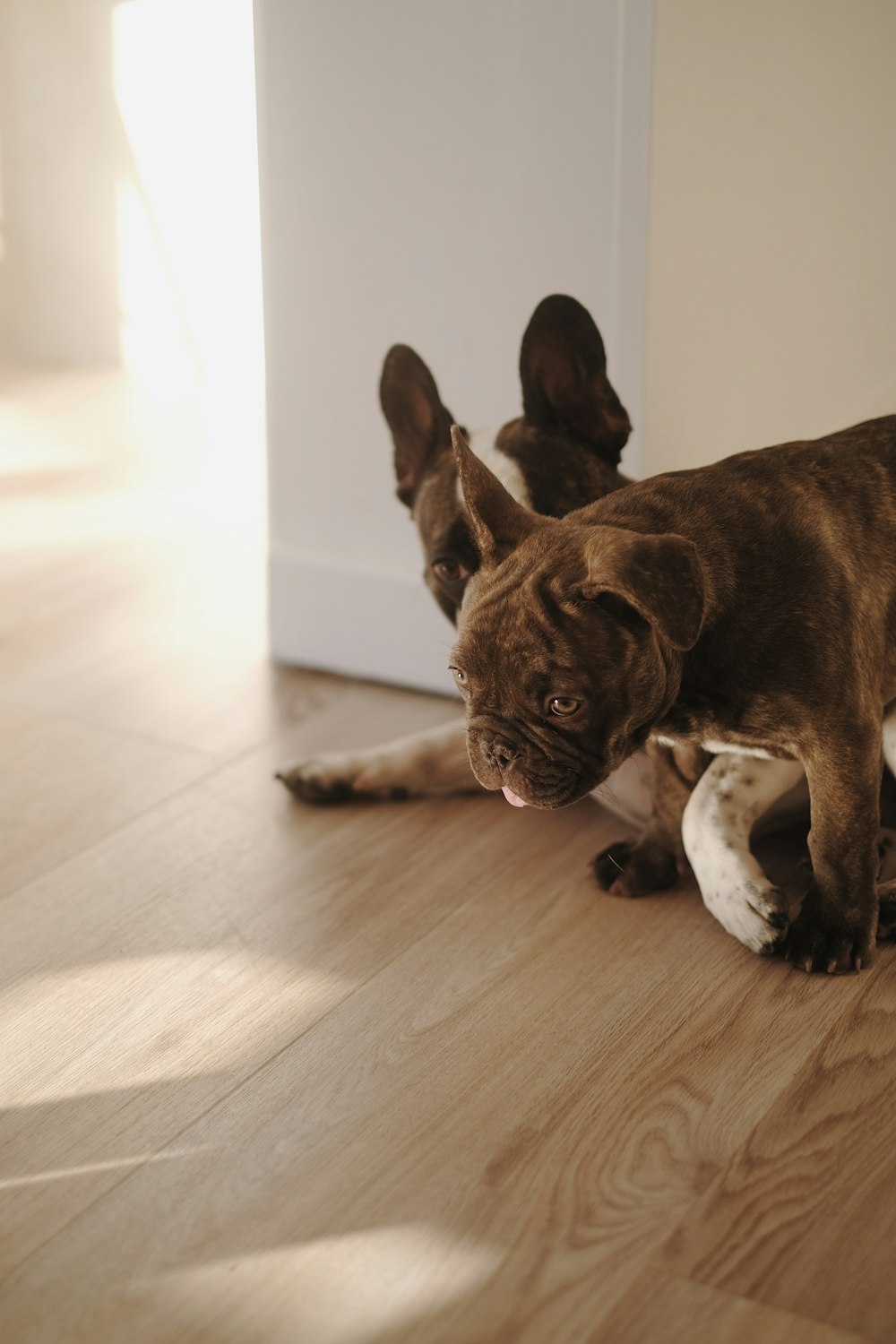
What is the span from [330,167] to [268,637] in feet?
3.60

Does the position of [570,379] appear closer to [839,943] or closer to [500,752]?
[500,752]

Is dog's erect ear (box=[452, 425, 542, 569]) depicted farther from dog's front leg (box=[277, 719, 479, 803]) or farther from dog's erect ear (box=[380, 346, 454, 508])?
dog's front leg (box=[277, 719, 479, 803])

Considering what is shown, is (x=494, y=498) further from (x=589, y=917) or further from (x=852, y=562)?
(x=589, y=917)

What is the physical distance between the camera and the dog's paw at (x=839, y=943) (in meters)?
2.18

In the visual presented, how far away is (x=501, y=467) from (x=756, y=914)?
905mm

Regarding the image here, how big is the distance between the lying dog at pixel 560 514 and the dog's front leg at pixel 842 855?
0.18ft

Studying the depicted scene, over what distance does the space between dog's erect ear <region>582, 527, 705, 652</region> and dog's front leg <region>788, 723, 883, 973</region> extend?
38cm

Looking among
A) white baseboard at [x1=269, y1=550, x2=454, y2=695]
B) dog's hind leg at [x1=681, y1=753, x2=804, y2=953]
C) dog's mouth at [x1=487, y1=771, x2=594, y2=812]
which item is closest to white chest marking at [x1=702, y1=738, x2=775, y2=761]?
dog's hind leg at [x1=681, y1=753, x2=804, y2=953]

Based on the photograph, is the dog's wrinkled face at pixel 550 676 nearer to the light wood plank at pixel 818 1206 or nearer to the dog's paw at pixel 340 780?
the light wood plank at pixel 818 1206

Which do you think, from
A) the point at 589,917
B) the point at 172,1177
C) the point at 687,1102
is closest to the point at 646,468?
the point at 589,917

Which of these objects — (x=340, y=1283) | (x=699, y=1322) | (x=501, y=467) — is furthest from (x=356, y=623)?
(x=699, y=1322)

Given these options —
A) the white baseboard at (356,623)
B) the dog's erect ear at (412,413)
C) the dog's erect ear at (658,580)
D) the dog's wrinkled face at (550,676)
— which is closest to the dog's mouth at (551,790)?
the dog's wrinkled face at (550,676)

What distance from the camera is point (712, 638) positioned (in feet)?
6.74

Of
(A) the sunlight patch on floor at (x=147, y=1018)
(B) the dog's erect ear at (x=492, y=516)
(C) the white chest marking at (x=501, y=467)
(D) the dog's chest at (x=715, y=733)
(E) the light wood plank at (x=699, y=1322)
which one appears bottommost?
(A) the sunlight patch on floor at (x=147, y=1018)
